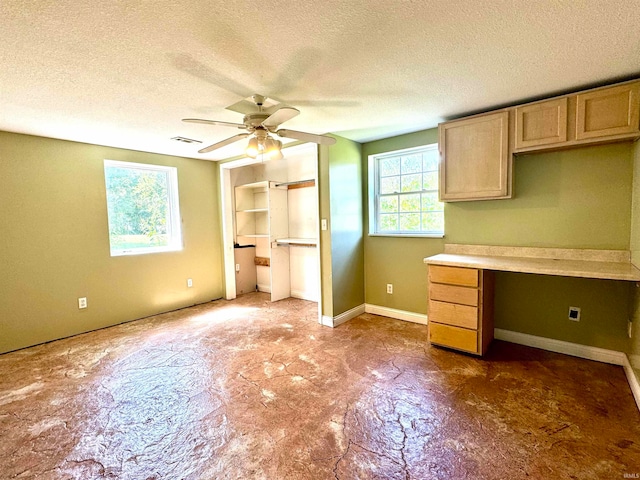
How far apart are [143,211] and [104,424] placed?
114 inches

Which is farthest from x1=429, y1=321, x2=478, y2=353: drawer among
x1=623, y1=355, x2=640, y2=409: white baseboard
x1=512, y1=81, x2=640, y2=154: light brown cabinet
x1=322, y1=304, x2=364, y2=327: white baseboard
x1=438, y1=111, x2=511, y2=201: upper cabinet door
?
x1=512, y1=81, x2=640, y2=154: light brown cabinet

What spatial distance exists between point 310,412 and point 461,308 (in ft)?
5.39

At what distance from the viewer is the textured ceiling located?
4.55 ft

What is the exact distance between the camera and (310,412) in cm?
202

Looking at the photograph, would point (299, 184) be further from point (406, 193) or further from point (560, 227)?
point (560, 227)

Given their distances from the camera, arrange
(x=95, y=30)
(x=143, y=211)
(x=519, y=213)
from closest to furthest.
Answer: (x=95, y=30)
(x=519, y=213)
(x=143, y=211)

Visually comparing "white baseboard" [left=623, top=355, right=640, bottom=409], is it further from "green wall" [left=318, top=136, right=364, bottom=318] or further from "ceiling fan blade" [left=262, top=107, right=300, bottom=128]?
"ceiling fan blade" [left=262, top=107, right=300, bottom=128]

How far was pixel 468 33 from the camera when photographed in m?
1.59

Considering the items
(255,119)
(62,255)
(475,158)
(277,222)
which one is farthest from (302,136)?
(62,255)

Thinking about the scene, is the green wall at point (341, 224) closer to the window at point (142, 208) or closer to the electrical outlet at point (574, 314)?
the electrical outlet at point (574, 314)

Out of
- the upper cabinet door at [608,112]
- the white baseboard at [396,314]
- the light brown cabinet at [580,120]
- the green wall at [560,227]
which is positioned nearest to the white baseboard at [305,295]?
the white baseboard at [396,314]

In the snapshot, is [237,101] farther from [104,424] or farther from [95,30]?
[104,424]

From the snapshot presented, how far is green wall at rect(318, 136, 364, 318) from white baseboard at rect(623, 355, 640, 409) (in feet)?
8.37

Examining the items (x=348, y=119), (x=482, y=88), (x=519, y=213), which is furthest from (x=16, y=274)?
(x=519, y=213)
